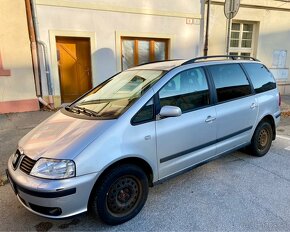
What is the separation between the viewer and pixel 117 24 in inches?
300

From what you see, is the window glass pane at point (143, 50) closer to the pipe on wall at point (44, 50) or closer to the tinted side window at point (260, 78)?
the pipe on wall at point (44, 50)

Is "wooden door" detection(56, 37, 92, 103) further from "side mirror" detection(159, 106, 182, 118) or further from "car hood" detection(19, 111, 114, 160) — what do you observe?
"side mirror" detection(159, 106, 182, 118)

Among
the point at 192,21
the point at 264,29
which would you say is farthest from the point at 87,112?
the point at 264,29

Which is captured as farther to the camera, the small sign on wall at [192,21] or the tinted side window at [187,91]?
the small sign on wall at [192,21]

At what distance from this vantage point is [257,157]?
163 inches

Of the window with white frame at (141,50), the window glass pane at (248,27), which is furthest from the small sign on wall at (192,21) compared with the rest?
the window glass pane at (248,27)

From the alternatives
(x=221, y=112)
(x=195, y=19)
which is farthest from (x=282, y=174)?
(x=195, y=19)

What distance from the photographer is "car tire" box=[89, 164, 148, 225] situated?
2.31 meters

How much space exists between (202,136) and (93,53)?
5.52 metres

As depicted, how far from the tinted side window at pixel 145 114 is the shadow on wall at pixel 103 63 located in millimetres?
5480

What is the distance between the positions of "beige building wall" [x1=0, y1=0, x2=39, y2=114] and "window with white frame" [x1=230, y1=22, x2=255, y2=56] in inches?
307

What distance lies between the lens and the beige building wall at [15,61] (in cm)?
639

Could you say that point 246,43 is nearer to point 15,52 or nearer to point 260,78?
point 260,78

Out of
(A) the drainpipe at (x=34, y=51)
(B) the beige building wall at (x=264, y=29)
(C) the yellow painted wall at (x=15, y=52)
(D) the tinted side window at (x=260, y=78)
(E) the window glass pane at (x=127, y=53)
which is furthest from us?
(B) the beige building wall at (x=264, y=29)
